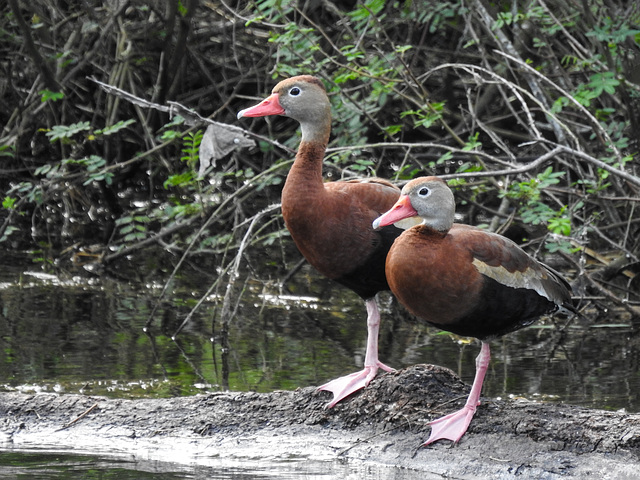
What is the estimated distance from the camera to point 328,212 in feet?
15.0

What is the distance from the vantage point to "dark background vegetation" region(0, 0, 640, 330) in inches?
274

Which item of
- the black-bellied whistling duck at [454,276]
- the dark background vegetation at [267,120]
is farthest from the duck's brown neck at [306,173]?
the dark background vegetation at [267,120]

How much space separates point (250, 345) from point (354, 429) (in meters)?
2.45

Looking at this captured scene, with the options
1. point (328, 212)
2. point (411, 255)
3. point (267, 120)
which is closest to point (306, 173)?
point (328, 212)

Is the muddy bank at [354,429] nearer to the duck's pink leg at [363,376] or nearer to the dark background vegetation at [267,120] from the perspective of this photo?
the duck's pink leg at [363,376]

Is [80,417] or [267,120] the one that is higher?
[267,120]

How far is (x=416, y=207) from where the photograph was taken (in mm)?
4086

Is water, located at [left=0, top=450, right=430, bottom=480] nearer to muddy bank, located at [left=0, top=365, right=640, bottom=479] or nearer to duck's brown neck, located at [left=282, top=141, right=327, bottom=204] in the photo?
muddy bank, located at [left=0, top=365, right=640, bottom=479]

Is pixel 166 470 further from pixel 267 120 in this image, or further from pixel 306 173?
pixel 267 120

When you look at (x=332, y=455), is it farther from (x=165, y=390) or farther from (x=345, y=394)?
(x=165, y=390)

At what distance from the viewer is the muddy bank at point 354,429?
3.84 metres

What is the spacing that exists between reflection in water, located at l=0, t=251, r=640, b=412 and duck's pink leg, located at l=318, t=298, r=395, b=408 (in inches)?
39.3

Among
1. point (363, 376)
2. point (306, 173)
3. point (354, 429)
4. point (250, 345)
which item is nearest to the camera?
point (354, 429)

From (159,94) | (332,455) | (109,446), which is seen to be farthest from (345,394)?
(159,94)
